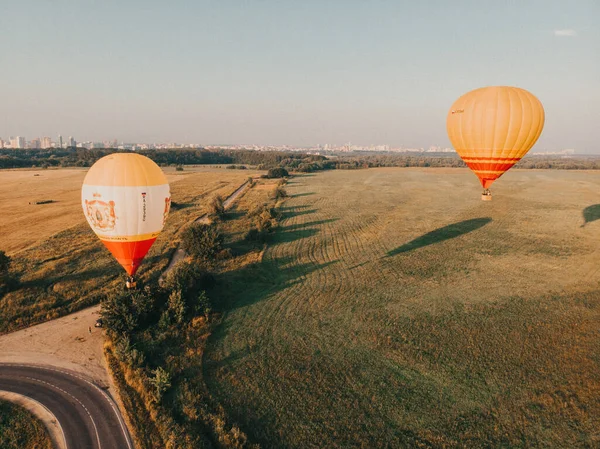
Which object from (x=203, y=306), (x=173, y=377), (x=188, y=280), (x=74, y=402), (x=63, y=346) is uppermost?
(x=188, y=280)

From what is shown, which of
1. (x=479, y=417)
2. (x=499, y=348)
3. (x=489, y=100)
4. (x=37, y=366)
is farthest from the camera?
(x=489, y=100)

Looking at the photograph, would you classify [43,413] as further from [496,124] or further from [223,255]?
[496,124]

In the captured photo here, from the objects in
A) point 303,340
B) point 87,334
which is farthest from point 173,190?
point 303,340

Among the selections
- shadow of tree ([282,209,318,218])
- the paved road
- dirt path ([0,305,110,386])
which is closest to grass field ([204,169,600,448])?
the paved road

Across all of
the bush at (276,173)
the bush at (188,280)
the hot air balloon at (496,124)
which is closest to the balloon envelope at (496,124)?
the hot air balloon at (496,124)

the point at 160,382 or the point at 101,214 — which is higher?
the point at 101,214

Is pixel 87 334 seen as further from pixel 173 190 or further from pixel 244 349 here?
pixel 173 190

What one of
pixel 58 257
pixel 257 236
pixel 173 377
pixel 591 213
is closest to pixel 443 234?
pixel 257 236

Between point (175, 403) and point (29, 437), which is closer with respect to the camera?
point (29, 437)
